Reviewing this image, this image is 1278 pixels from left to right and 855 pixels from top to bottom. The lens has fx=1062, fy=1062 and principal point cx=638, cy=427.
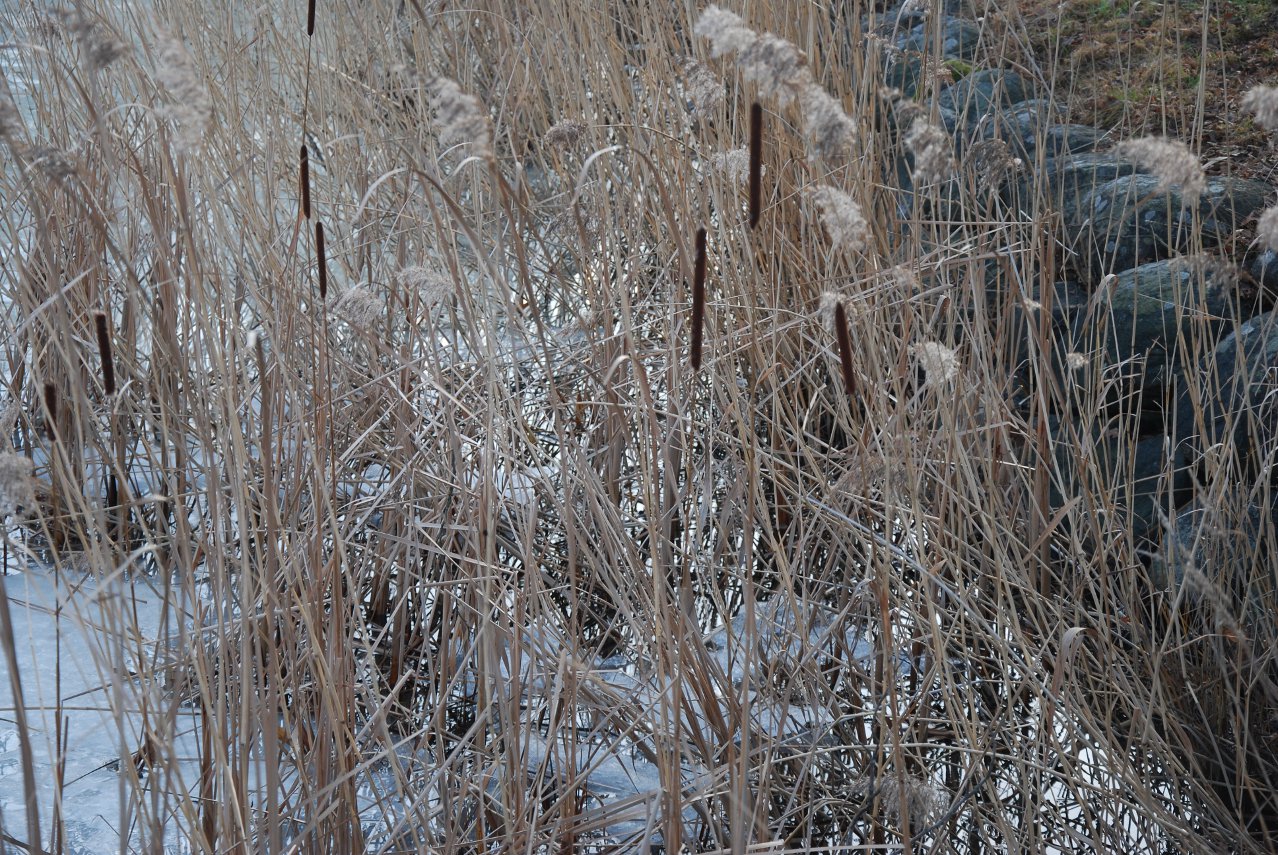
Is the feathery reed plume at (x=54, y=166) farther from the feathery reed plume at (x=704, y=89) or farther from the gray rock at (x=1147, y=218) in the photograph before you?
the gray rock at (x=1147, y=218)

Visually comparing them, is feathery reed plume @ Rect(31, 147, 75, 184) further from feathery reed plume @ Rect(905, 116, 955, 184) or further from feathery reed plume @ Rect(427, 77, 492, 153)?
feathery reed plume @ Rect(905, 116, 955, 184)

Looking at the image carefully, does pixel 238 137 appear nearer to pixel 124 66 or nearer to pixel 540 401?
pixel 124 66

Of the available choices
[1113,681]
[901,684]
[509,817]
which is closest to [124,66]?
[509,817]

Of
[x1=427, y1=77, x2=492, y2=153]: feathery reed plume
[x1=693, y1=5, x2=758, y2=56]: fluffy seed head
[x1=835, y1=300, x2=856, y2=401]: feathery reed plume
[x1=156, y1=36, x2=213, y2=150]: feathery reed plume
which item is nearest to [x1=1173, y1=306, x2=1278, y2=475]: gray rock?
[x1=835, y1=300, x2=856, y2=401]: feathery reed plume

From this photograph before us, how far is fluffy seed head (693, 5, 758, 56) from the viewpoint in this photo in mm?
820

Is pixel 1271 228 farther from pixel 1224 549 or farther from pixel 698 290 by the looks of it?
pixel 1224 549

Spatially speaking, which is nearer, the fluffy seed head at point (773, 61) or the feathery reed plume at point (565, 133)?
the fluffy seed head at point (773, 61)

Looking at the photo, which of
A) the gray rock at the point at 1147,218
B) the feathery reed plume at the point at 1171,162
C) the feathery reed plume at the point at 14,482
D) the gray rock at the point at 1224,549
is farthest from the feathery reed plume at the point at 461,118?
the gray rock at the point at 1147,218

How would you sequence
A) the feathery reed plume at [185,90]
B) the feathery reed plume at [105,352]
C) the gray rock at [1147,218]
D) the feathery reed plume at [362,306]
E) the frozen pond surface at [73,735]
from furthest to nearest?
the gray rock at [1147,218] < the frozen pond surface at [73,735] < the feathery reed plume at [362,306] < the feathery reed plume at [185,90] < the feathery reed plume at [105,352]

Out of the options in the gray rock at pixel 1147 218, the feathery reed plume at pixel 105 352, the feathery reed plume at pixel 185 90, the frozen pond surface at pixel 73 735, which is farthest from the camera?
the gray rock at pixel 1147 218

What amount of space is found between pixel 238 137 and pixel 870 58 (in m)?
1.11

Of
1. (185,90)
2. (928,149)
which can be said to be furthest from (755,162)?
(185,90)

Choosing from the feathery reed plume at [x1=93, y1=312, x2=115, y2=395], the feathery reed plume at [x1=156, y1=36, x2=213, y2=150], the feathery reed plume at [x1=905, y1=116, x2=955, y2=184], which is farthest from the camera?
the feathery reed plume at [x1=905, y1=116, x2=955, y2=184]

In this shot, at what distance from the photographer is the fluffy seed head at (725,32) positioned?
820 mm
